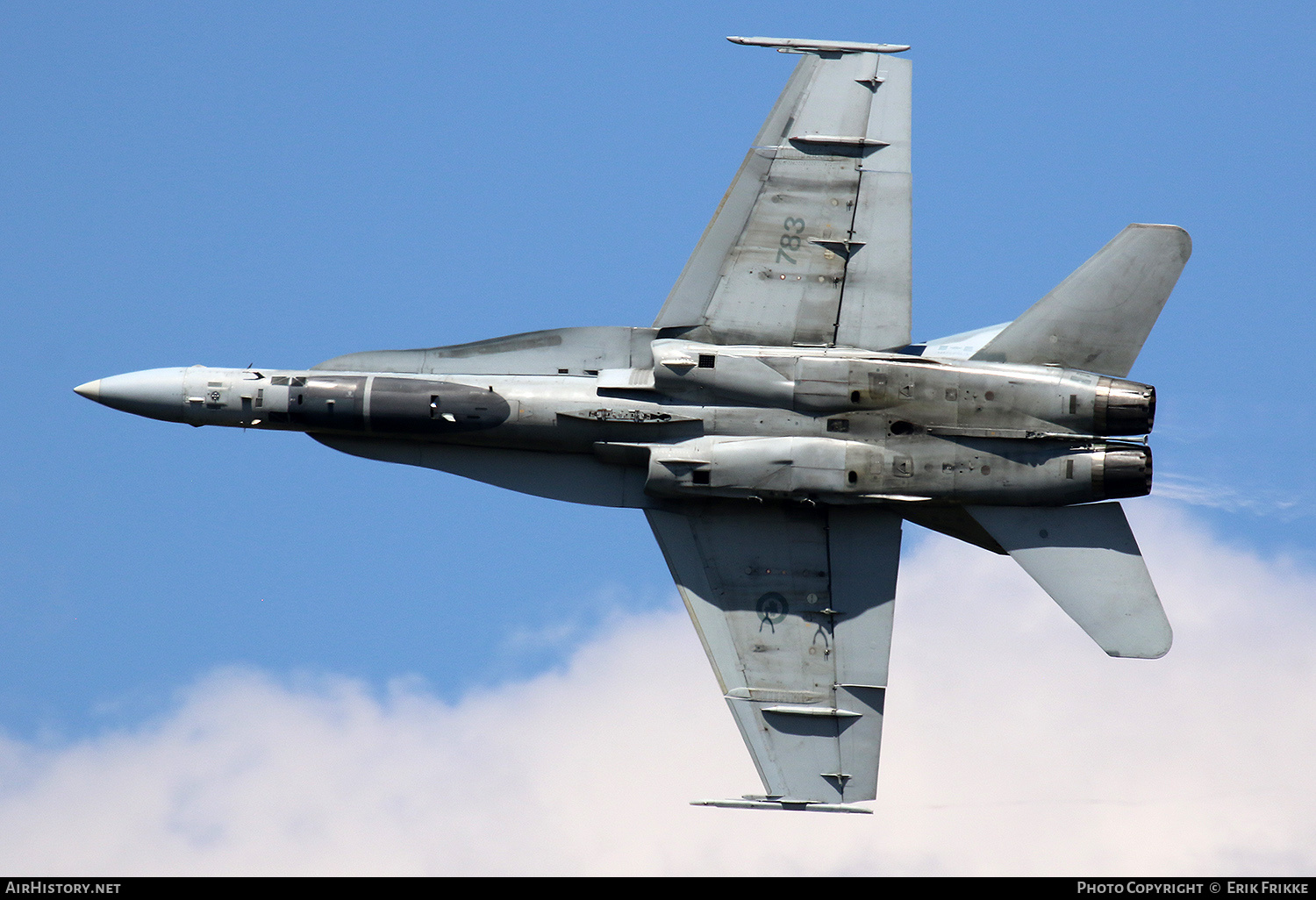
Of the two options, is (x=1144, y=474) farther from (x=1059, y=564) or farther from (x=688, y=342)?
(x=688, y=342)

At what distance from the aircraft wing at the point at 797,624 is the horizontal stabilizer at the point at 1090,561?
1.65 metres

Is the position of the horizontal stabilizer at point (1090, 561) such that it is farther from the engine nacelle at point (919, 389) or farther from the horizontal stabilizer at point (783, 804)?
the horizontal stabilizer at point (783, 804)

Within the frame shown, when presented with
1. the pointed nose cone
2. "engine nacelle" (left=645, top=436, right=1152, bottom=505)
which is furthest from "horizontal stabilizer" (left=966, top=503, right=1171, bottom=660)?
the pointed nose cone

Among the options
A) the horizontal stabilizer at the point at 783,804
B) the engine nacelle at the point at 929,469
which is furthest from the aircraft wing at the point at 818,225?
the horizontal stabilizer at the point at 783,804

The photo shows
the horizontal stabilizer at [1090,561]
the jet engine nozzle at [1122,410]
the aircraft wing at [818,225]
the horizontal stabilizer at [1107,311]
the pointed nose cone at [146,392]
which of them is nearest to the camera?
the jet engine nozzle at [1122,410]

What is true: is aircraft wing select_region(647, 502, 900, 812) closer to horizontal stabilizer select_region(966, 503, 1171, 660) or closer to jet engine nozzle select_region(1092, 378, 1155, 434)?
horizontal stabilizer select_region(966, 503, 1171, 660)

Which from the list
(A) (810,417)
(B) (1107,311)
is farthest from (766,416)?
(B) (1107,311)

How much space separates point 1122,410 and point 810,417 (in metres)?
3.92

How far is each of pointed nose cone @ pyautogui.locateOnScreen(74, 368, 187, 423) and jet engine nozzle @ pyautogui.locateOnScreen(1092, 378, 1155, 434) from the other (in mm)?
11970

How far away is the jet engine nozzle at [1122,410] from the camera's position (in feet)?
56.7

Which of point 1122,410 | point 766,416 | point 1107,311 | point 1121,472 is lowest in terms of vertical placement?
point 1121,472

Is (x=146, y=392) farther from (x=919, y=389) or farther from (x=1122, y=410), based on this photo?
(x=1122, y=410)

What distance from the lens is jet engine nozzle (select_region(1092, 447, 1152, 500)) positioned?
1739cm

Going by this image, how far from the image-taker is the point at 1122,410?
17.3 m
